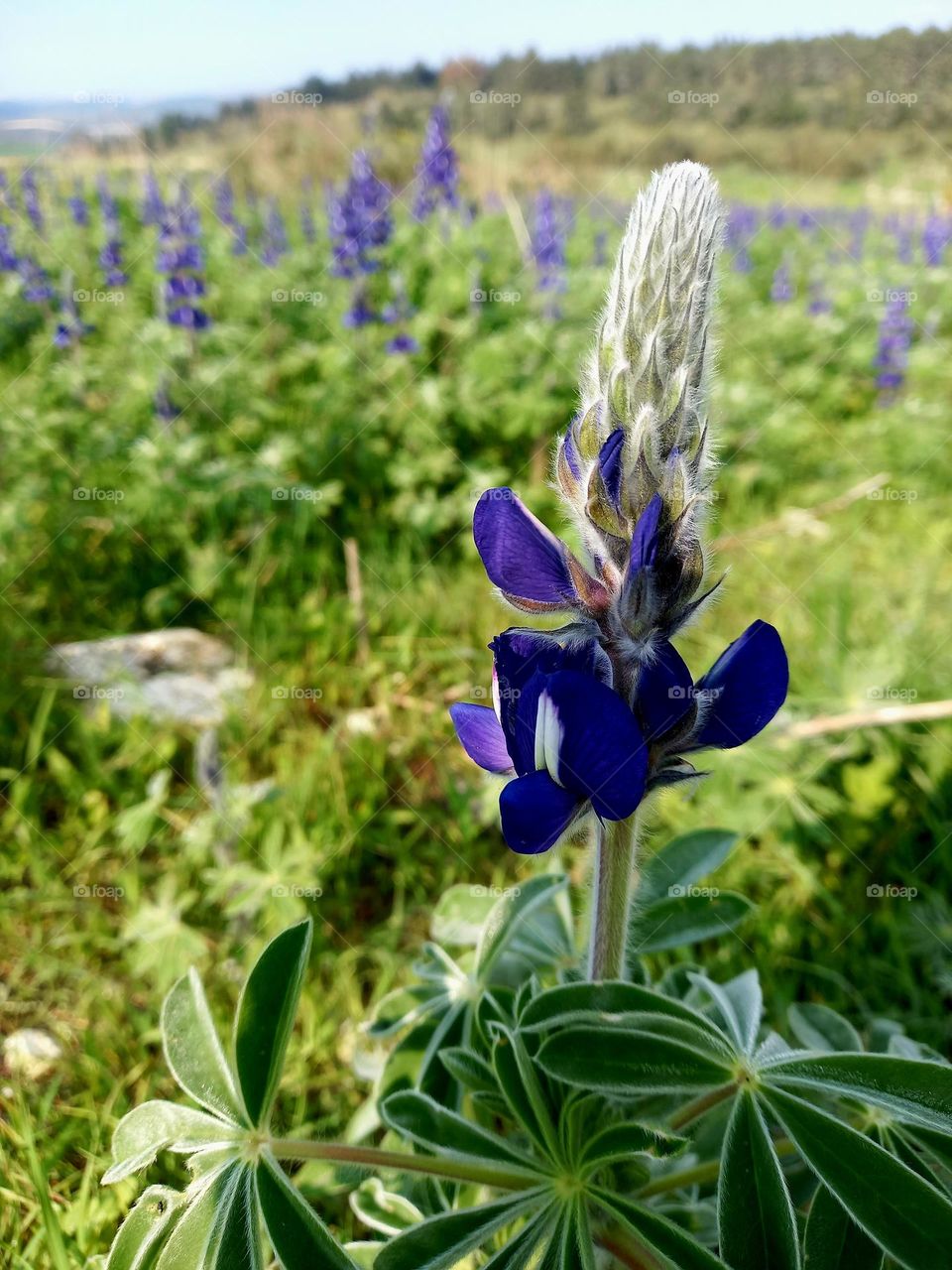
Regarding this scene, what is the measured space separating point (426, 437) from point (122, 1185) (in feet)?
→ 10.2

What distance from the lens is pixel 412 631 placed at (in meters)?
3.16

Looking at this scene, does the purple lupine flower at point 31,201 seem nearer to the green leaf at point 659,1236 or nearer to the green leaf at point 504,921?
the green leaf at point 504,921

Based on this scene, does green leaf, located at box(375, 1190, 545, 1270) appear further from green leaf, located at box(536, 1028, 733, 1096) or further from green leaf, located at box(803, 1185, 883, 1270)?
green leaf, located at box(803, 1185, 883, 1270)

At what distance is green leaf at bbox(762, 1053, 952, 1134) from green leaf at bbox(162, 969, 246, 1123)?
0.67 metres

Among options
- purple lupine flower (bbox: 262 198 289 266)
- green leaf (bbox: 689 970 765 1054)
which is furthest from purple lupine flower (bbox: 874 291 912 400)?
green leaf (bbox: 689 970 765 1054)

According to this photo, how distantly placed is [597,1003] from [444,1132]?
28 cm

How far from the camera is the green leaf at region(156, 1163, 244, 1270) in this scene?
1.03m

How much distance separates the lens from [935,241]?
687 centimetres

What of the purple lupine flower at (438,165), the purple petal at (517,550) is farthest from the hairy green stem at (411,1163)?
the purple lupine flower at (438,165)

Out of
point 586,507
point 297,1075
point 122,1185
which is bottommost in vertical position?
point 297,1075

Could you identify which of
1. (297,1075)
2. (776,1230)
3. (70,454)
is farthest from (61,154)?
(776,1230)

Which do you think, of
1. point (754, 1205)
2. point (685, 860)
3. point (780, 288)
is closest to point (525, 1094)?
point (754, 1205)

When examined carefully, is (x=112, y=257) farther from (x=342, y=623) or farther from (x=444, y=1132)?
(x=444, y=1132)

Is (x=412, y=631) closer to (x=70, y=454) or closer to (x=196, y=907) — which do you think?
(x=196, y=907)
